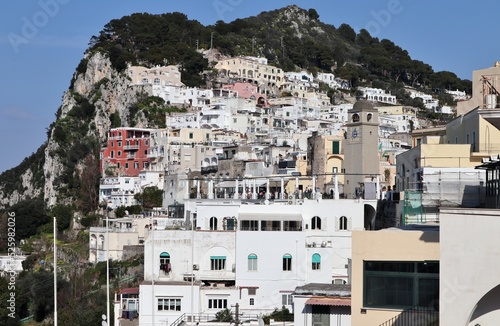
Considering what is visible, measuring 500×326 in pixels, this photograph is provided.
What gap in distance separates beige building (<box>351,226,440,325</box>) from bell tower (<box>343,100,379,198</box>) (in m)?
31.8

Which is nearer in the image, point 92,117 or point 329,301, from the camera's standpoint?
point 329,301

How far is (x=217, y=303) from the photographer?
31.9m

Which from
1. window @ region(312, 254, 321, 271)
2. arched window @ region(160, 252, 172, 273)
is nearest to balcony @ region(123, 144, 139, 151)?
arched window @ region(160, 252, 172, 273)

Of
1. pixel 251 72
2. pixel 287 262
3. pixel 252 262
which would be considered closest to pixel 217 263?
pixel 252 262

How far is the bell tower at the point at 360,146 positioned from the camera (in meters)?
47.0

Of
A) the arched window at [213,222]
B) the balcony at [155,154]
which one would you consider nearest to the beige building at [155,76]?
the balcony at [155,154]

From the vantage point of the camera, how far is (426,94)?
12144 cm

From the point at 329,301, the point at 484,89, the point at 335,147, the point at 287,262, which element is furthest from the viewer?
the point at 335,147

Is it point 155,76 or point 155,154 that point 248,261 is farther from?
point 155,76

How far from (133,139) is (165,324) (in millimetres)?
41921

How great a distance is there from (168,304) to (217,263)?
3110 millimetres

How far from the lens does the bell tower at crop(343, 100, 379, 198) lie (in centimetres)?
4697

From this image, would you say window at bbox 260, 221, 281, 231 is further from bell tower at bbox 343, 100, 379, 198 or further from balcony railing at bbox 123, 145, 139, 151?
balcony railing at bbox 123, 145, 139, 151

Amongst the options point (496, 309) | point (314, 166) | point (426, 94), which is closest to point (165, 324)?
point (496, 309)
